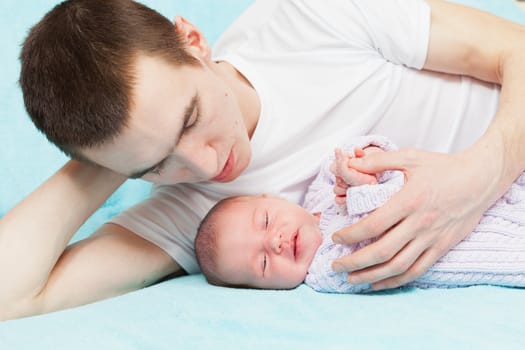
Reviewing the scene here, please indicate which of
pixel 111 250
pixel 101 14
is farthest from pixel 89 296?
pixel 101 14

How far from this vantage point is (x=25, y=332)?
1131mm

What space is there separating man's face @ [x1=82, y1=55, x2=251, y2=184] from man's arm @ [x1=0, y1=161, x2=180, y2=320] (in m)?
0.16

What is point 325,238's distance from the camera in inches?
54.8

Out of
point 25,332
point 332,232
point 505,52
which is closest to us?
point 25,332

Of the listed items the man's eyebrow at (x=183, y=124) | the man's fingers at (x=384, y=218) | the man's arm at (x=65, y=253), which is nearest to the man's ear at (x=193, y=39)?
the man's eyebrow at (x=183, y=124)

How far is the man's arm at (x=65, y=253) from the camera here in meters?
1.33

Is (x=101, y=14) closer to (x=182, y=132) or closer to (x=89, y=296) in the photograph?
(x=182, y=132)

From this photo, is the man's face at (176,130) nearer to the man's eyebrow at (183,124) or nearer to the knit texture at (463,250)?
the man's eyebrow at (183,124)

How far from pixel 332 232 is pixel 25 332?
57cm

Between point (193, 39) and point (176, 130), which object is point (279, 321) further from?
point (193, 39)

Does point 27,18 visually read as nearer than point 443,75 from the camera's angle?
No

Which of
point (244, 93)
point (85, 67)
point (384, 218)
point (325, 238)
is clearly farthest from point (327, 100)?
point (85, 67)

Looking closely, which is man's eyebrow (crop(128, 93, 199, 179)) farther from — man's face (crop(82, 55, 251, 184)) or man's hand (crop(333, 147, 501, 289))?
man's hand (crop(333, 147, 501, 289))

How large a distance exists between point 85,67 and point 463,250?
2.36 ft
